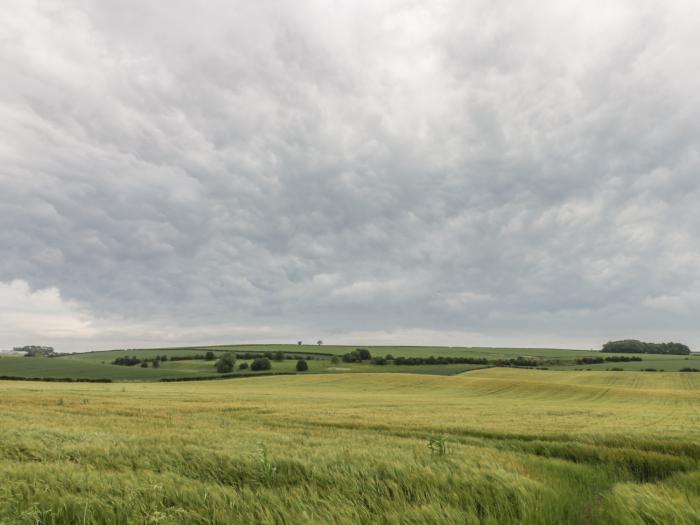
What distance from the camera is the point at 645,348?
7313 inches

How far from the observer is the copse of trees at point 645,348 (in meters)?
178

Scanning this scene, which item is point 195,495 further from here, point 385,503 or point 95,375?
point 95,375

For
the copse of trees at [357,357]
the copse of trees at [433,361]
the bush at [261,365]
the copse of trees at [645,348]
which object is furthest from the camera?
the copse of trees at [645,348]

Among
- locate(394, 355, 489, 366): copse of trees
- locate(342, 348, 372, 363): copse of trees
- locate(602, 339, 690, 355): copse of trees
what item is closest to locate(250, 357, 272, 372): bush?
locate(342, 348, 372, 363): copse of trees

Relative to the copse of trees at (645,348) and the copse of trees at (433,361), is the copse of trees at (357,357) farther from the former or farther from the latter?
the copse of trees at (645,348)

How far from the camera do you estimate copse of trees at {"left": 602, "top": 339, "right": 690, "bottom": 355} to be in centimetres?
17800

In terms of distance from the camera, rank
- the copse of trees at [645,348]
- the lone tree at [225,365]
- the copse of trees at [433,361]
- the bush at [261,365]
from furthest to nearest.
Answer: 1. the copse of trees at [645,348]
2. the copse of trees at [433,361]
3. the bush at [261,365]
4. the lone tree at [225,365]

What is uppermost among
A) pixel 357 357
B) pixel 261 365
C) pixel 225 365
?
pixel 357 357

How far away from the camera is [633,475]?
29.2 ft

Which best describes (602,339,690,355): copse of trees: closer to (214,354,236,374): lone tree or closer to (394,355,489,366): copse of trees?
(394,355,489,366): copse of trees

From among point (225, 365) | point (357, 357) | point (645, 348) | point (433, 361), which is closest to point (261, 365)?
point (225, 365)

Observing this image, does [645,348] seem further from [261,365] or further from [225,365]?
[225,365]

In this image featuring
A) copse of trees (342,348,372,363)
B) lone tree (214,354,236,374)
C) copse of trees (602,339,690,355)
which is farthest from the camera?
copse of trees (602,339,690,355)

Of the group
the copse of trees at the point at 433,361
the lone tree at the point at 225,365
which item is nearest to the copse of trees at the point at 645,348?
the copse of trees at the point at 433,361
